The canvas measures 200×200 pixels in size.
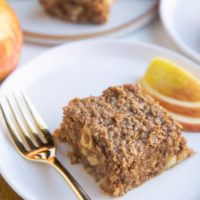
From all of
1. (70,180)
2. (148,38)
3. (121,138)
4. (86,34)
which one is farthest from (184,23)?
(70,180)

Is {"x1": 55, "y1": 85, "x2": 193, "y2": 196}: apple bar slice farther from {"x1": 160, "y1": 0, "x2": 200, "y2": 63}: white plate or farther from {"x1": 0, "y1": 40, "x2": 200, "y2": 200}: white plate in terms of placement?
{"x1": 160, "y1": 0, "x2": 200, "y2": 63}: white plate

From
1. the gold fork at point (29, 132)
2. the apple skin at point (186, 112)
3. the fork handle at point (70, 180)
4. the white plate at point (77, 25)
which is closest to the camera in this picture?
the fork handle at point (70, 180)

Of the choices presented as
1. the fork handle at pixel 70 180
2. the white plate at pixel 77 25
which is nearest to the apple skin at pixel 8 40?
the white plate at pixel 77 25

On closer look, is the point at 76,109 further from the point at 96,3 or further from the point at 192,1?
the point at 192,1

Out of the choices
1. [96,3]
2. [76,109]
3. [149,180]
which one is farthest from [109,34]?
[149,180]

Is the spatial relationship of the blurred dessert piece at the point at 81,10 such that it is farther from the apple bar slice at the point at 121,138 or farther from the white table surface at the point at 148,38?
the apple bar slice at the point at 121,138

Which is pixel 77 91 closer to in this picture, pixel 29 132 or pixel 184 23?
pixel 29 132
